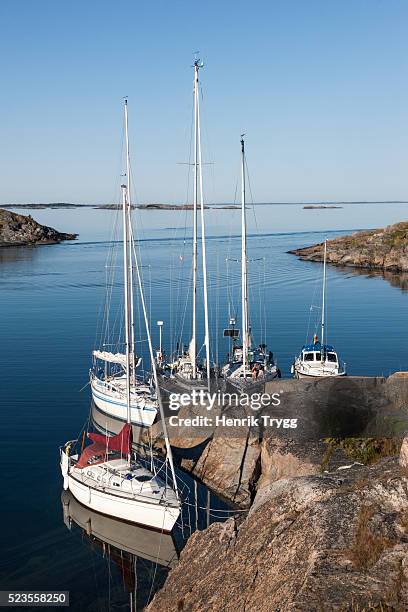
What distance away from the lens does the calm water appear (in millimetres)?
22703

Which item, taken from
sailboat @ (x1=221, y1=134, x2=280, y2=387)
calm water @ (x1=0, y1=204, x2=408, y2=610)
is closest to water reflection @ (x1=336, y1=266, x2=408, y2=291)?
calm water @ (x1=0, y1=204, x2=408, y2=610)

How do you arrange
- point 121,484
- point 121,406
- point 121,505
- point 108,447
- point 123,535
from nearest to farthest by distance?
point 123,535 → point 121,505 → point 121,484 → point 108,447 → point 121,406

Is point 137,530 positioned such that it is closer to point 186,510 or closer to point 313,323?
point 186,510

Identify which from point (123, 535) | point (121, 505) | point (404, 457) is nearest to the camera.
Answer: point (404, 457)

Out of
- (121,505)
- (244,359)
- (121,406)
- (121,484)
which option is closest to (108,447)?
(121,484)

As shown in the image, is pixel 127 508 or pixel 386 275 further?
pixel 386 275

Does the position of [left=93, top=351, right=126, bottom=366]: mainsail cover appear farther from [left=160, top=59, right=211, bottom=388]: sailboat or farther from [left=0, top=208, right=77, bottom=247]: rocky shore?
[left=0, top=208, right=77, bottom=247]: rocky shore

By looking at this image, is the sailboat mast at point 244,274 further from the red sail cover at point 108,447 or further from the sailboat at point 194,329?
the red sail cover at point 108,447

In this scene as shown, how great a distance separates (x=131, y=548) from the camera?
2369 centimetres

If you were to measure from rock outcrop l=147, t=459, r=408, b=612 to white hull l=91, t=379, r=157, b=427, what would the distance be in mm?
17917

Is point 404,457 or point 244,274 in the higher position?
point 244,274

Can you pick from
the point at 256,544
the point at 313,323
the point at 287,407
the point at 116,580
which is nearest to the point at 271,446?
the point at 287,407

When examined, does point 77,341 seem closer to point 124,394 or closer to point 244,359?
point 124,394

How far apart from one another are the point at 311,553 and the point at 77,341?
145ft
